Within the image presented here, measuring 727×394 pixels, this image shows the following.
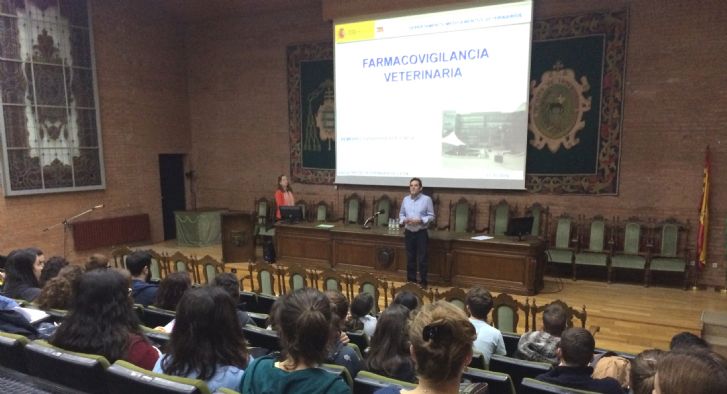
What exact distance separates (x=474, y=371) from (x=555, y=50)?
582cm

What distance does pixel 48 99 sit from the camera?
7.85m

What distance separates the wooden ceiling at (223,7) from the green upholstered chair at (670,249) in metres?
6.54

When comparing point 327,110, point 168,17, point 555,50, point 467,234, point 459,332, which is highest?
point 168,17

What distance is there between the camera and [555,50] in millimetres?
6625

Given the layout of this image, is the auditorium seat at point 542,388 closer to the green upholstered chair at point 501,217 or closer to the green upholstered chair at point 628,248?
the green upholstered chair at point 628,248

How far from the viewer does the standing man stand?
5996 millimetres

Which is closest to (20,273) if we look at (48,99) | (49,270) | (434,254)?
(49,270)

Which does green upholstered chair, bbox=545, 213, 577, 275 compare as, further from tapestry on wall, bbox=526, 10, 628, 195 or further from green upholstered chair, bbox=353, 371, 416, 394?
green upholstered chair, bbox=353, 371, 416, 394

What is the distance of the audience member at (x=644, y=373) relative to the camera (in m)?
1.67

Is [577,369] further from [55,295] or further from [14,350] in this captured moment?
[55,295]

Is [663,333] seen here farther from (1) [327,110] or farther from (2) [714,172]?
(1) [327,110]

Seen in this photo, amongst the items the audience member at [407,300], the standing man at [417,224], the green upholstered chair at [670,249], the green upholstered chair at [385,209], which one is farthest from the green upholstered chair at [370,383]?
the green upholstered chair at [385,209]

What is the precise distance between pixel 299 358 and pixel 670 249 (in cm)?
618

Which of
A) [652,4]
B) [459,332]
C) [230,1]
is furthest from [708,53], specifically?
[230,1]
